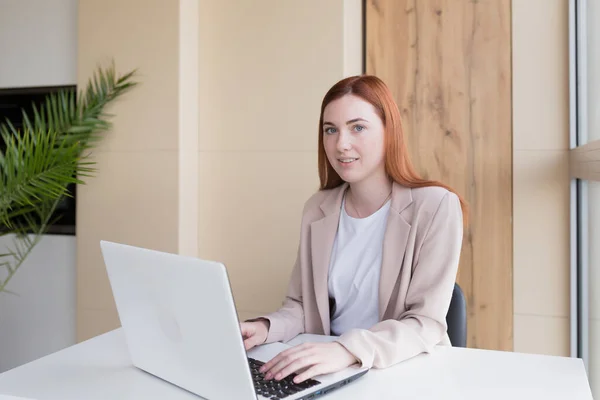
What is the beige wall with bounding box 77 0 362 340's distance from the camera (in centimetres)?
326

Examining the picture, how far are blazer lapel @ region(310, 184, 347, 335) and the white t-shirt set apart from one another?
39mm

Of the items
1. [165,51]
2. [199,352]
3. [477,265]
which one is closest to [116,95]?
[165,51]

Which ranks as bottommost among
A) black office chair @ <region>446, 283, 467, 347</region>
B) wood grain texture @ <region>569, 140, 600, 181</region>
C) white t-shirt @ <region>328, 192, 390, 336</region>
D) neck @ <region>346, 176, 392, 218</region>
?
black office chair @ <region>446, 283, 467, 347</region>

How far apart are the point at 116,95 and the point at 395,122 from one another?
6.41ft

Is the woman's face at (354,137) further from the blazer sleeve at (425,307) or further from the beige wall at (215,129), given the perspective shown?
the beige wall at (215,129)

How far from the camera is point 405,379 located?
57.1 inches

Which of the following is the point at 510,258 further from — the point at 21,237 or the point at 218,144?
the point at 21,237

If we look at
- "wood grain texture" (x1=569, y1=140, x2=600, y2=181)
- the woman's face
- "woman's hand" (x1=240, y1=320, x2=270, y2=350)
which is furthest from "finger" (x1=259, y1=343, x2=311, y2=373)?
"wood grain texture" (x1=569, y1=140, x2=600, y2=181)

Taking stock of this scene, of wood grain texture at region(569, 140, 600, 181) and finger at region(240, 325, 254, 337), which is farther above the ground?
wood grain texture at region(569, 140, 600, 181)

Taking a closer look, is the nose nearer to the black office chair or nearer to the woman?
the woman

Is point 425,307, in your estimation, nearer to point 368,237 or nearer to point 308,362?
point 368,237

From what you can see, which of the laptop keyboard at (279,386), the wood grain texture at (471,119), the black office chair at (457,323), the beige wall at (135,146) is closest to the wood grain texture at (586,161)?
the wood grain texture at (471,119)

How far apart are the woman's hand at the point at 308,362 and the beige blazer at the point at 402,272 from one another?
4.1 inches

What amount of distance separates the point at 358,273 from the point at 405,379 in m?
0.65
